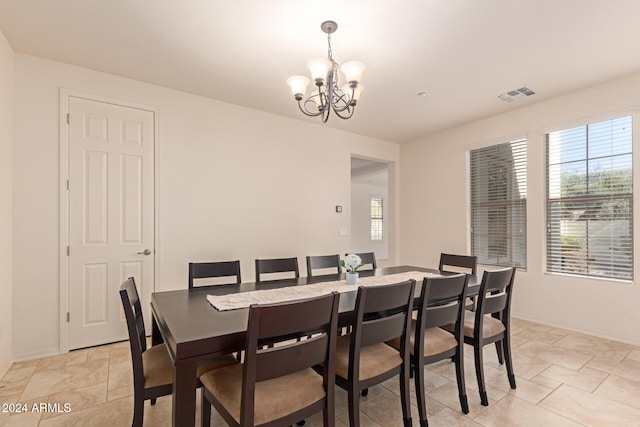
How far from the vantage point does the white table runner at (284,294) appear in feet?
6.18

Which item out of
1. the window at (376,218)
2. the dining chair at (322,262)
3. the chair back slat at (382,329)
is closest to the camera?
the chair back slat at (382,329)

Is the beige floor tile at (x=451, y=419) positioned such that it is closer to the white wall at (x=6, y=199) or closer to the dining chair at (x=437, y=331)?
the dining chair at (x=437, y=331)

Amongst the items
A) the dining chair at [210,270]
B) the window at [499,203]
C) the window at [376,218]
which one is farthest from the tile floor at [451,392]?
the window at [376,218]

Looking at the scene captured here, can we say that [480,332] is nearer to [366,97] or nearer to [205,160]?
[366,97]

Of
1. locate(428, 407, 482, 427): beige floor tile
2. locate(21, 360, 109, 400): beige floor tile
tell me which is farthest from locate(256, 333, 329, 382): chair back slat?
locate(21, 360, 109, 400): beige floor tile

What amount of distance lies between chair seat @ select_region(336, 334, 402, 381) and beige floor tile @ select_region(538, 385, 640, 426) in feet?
3.78

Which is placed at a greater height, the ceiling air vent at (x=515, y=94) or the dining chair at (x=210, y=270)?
the ceiling air vent at (x=515, y=94)

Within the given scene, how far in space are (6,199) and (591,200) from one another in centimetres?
569

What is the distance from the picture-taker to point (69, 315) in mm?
2959

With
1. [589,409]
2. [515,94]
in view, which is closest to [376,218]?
[515,94]

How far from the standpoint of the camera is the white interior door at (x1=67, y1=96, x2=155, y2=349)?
9.84 feet

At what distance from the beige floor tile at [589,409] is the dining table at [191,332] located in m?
1.19

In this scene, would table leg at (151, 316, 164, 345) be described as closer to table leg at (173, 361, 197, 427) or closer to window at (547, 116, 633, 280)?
table leg at (173, 361, 197, 427)

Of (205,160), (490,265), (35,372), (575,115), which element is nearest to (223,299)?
(35,372)
